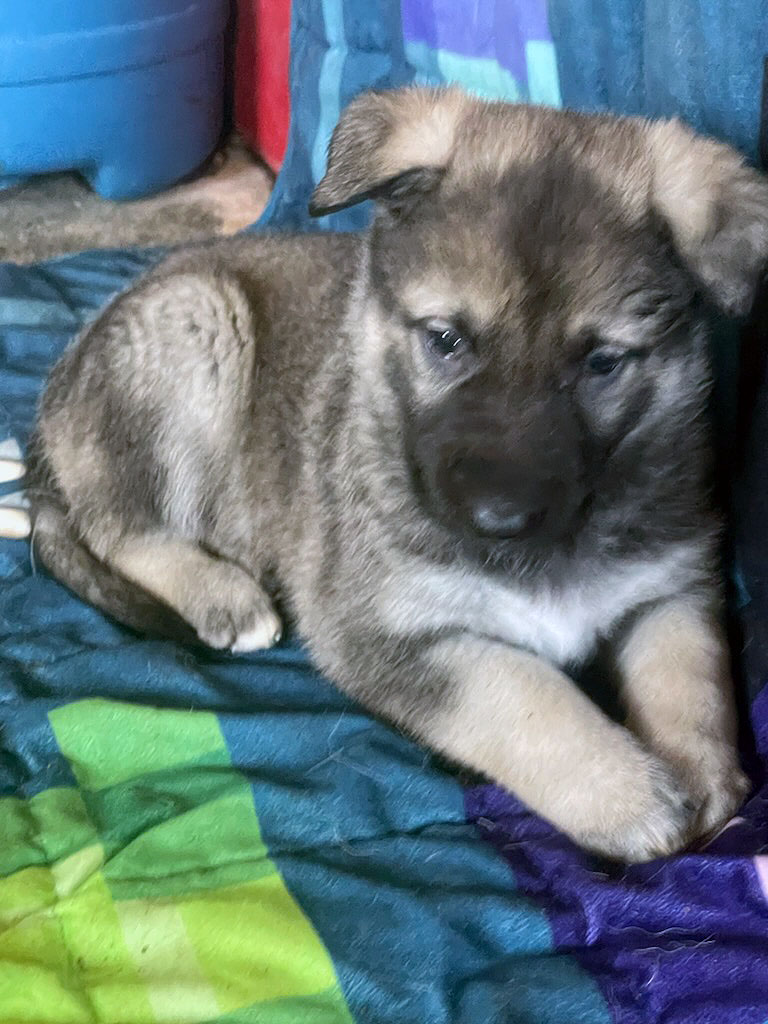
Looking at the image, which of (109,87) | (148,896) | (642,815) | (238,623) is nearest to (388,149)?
(238,623)

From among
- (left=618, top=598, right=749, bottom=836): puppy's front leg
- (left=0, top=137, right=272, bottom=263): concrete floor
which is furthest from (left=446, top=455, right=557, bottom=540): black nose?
(left=0, top=137, right=272, bottom=263): concrete floor

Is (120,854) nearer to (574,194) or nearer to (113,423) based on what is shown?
(113,423)

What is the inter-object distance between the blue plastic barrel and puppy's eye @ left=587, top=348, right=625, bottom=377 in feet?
11.8

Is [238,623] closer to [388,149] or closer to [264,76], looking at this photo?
[388,149]

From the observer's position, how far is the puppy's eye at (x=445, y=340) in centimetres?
178

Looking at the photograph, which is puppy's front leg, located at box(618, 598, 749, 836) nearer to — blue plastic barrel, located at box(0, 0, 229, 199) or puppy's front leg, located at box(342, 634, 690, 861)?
puppy's front leg, located at box(342, 634, 690, 861)

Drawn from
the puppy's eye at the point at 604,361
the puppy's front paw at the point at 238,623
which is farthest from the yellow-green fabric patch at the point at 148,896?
the puppy's eye at the point at 604,361

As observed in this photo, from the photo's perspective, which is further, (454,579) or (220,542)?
(220,542)

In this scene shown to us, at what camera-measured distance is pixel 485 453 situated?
1671 mm

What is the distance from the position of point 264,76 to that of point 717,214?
3.95 m

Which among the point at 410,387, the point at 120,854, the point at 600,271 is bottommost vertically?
the point at 120,854

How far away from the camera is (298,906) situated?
1705 millimetres

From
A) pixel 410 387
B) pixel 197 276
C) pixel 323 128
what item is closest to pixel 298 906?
pixel 410 387

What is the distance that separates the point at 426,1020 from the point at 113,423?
166cm
